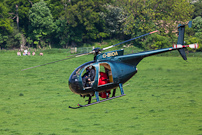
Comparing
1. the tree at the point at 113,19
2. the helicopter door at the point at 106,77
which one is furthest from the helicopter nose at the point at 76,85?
the tree at the point at 113,19

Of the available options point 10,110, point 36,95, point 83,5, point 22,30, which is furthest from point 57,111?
point 22,30

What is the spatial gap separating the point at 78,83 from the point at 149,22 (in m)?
69.5

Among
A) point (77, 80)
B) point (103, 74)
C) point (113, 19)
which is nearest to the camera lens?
point (77, 80)

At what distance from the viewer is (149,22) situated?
92.5 m

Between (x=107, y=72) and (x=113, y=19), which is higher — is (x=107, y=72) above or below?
below

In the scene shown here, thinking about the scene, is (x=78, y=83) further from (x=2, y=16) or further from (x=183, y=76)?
(x=2, y=16)

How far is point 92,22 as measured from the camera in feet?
307

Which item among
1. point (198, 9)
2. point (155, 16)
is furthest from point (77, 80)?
point (198, 9)

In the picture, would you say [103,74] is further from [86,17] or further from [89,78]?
[86,17]

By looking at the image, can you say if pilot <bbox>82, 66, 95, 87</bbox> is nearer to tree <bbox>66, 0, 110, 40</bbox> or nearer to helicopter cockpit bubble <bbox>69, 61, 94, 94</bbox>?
helicopter cockpit bubble <bbox>69, 61, 94, 94</bbox>

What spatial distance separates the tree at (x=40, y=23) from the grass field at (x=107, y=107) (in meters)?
34.6

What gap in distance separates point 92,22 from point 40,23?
12.7 meters

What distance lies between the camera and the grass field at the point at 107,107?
3203 cm

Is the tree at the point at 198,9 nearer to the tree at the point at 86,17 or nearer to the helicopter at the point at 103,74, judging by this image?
the tree at the point at 86,17
